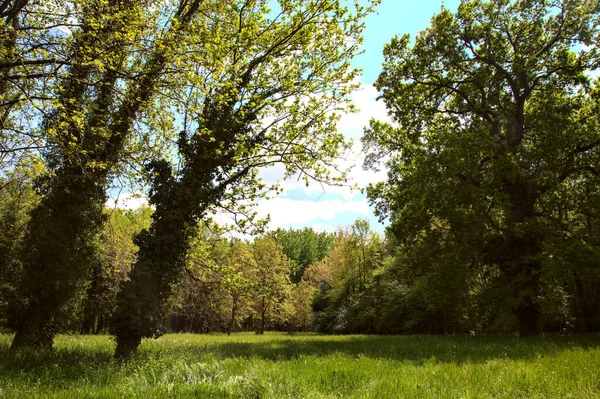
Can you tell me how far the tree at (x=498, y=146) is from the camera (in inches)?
610

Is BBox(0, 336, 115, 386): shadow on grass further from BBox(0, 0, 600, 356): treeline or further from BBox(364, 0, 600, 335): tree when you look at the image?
BBox(364, 0, 600, 335): tree

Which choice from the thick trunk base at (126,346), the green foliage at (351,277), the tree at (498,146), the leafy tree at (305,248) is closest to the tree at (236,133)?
the thick trunk base at (126,346)

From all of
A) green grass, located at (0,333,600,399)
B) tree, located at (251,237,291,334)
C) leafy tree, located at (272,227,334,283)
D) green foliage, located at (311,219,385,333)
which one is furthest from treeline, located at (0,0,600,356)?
leafy tree, located at (272,227,334,283)

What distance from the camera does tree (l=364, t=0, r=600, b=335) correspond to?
15.5m

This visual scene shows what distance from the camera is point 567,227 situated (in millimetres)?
16266

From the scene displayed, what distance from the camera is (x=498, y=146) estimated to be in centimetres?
1594

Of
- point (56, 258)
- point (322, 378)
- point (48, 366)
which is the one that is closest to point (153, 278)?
point (48, 366)

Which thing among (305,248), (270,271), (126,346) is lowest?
(126,346)

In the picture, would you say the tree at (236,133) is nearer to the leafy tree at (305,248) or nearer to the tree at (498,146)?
the tree at (498,146)

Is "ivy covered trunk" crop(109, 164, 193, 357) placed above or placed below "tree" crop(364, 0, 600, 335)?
below

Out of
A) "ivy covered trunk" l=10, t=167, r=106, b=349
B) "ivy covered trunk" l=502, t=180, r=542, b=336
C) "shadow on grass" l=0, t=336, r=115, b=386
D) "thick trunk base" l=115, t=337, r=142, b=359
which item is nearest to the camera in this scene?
"shadow on grass" l=0, t=336, r=115, b=386

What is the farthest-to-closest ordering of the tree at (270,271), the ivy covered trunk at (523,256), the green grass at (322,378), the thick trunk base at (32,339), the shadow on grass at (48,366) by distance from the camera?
the tree at (270,271)
the ivy covered trunk at (523,256)
the thick trunk base at (32,339)
the shadow on grass at (48,366)
the green grass at (322,378)

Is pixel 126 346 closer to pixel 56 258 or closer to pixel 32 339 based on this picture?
pixel 32 339

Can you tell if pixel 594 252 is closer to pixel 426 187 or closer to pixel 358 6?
pixel 426 187
